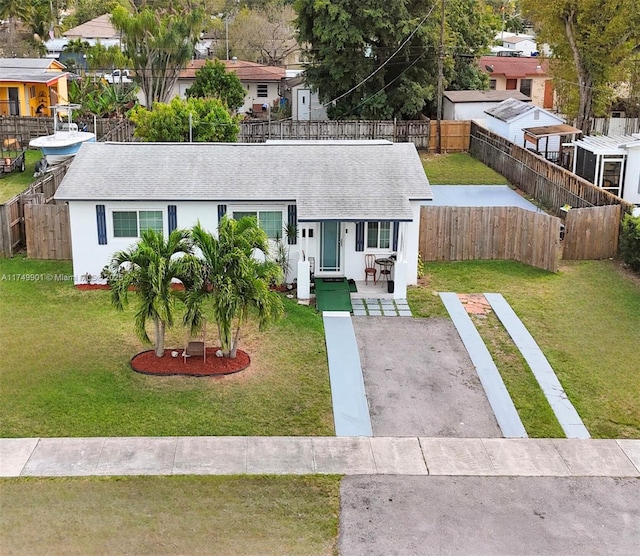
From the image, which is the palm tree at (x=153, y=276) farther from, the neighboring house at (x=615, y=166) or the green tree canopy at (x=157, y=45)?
the green tree canopy at (x=157, y=45)

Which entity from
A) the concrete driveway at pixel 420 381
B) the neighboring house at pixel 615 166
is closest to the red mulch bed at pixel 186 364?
the concrete driveway at pixel 420 381

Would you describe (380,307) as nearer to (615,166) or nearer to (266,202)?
(266,202)

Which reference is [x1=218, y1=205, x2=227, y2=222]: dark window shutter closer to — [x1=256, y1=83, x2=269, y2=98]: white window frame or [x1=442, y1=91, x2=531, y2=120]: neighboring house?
[x1=442, y1=91, x2=531, y2=120]: neighboring house

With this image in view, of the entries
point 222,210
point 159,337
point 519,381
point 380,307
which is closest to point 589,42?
point 380,307

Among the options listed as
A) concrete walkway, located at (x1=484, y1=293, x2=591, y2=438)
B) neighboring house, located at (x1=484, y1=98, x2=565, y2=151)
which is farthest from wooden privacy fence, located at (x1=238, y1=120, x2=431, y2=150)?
concrete walkway, located at (x1=484, y1=293, x2=591, y2=438)

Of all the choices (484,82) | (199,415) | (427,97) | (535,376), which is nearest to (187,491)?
(199,415)

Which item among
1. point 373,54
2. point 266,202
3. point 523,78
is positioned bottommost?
point 266,202

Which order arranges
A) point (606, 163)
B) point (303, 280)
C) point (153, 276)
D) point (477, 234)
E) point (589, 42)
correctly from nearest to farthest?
point (153, 276), point (303, 280), point (477, 234), point (606, 163), point (589, 42)
